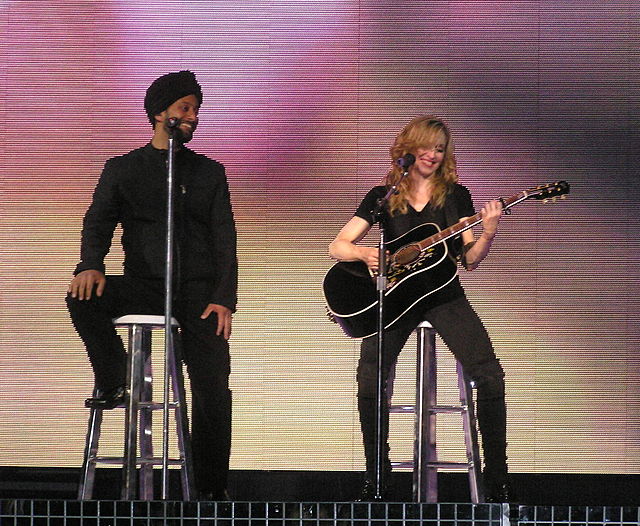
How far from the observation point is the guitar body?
427 centimetres

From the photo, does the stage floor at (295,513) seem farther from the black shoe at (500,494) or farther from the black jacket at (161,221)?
the black jacket at (161,221)

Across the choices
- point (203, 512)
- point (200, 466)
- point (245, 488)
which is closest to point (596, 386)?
point (245, 488)

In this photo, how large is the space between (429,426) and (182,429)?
3.09 ft

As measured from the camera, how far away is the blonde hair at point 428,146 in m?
4.47

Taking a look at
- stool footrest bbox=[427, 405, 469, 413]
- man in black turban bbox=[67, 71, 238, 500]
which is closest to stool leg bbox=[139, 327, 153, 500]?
man in black turban bbox=[67, 71, 238, 500]

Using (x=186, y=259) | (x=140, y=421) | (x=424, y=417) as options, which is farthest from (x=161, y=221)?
(x=424, y=417)

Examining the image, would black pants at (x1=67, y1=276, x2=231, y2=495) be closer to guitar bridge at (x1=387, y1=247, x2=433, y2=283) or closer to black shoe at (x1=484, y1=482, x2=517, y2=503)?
guitar bridge at (x1=387, y1=247, x2=433, y2=283)

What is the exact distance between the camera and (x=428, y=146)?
448 centimetres

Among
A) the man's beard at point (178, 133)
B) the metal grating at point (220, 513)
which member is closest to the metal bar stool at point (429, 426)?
the man's beard at point (178, 133)

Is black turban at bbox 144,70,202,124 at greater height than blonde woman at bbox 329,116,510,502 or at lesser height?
greater

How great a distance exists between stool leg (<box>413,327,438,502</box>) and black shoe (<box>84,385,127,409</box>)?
110 centimetres

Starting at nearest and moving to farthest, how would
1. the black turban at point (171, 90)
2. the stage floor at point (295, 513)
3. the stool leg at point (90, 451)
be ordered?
the stage floor at point (295, 513), the stool leg at point (90, 451), the black turban at point (171, 90)

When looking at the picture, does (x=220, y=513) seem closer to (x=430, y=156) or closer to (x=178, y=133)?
(x=178, y=133)

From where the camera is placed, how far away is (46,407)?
547 cm
